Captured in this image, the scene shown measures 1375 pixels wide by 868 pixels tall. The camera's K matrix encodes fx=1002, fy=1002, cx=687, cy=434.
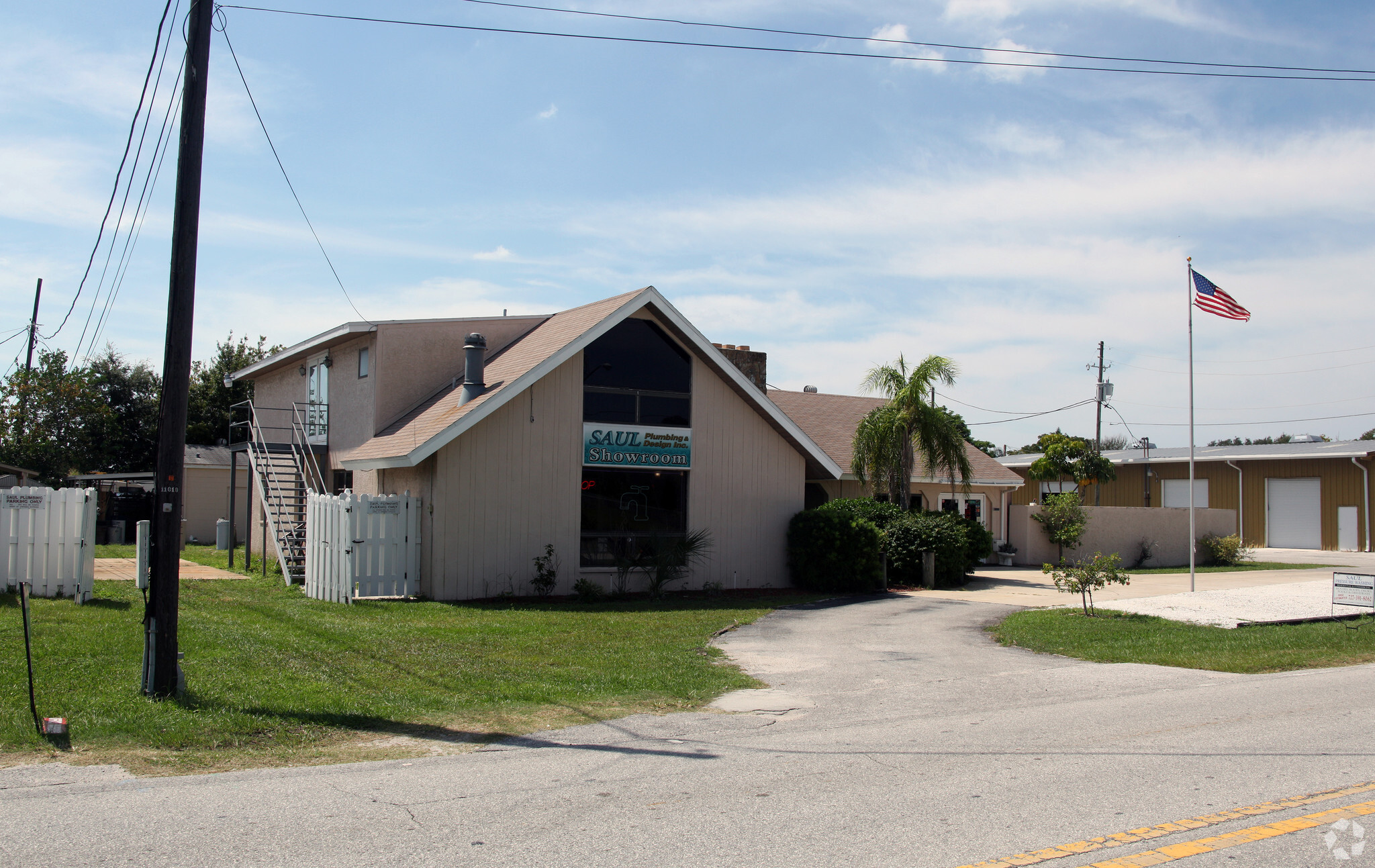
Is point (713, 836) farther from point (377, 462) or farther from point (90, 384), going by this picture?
point (90, 384)

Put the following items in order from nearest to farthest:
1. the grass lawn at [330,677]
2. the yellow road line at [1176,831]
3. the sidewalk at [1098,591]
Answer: the yellow road line at [1176,831] < the grass lawn at [330,677] < the sidewalk at [1098,591]

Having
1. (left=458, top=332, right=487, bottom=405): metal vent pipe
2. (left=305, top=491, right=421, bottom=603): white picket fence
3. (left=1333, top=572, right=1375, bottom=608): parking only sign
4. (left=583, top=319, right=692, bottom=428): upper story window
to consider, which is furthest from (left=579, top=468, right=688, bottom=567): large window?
(left=1333, top=572, right=1375, bottom=608): parking only sign

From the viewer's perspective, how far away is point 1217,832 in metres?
5.49

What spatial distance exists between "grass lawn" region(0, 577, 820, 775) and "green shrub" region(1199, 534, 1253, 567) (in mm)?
21943

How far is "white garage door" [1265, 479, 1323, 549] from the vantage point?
38.9 m

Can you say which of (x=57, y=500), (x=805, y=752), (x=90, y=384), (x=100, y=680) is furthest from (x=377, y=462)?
(x=90, y=384)

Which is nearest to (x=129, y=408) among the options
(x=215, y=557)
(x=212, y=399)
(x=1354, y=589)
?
(x=212, y=399)

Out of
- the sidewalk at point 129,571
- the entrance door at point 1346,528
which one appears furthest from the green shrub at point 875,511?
the entrance door at point 1346,528

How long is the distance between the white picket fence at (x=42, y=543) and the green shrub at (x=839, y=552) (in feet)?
41.8

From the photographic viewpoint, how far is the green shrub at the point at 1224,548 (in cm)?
3084

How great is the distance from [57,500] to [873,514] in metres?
15.2

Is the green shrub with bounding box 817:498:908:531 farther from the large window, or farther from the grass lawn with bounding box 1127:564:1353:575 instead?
the grass lawn with bounding box 1127:564:1353:575

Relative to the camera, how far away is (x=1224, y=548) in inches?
1219

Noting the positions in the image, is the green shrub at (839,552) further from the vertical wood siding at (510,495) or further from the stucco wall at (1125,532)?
the stucco wall at (1125,532)
